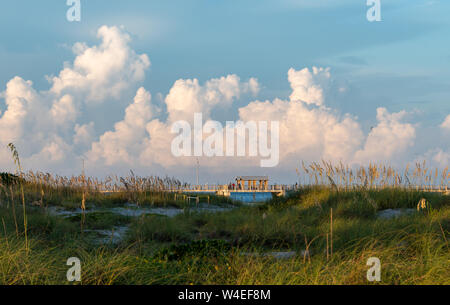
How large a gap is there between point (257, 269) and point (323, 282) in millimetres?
716

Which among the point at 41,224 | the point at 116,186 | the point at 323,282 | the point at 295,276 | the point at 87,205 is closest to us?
the point at 323,282

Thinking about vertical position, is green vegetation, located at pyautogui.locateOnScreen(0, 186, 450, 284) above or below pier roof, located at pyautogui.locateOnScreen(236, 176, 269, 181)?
above

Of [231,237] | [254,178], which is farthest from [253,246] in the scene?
[254,178]

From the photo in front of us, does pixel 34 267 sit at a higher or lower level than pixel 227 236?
higher

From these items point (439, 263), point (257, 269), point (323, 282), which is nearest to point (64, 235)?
point (257, 269)

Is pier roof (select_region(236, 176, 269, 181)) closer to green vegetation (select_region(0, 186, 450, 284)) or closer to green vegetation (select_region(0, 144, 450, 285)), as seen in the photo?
green vegetation (select_region(0, 144, 450, 285))

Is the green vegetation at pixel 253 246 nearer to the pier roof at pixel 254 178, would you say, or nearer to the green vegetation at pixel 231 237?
the green vegetation at pixel 231 237

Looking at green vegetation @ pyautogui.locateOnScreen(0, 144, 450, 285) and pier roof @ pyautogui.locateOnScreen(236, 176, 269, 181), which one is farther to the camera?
pier roof @ pyautogui.locateOnScreen(236, 176, 269, 181)

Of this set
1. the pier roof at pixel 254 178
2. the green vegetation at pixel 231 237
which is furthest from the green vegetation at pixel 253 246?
the pier roof at pixel 254 178

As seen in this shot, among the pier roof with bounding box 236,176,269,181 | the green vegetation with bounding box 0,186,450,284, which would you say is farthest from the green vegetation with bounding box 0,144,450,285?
the pier roof with bounding box 236,176,269,181

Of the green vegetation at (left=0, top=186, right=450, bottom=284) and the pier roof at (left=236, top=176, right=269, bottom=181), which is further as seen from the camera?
the pier roof at (left=236, top=176, right=269, bottom=181)

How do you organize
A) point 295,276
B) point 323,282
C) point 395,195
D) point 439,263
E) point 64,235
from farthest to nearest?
point 395,195, point 64,235, point 439,263, point 295,276, point 323,282

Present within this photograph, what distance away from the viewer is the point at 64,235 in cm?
844
